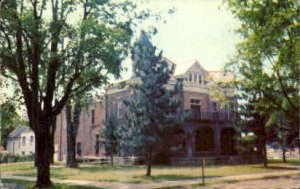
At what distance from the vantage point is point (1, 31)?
16.4m

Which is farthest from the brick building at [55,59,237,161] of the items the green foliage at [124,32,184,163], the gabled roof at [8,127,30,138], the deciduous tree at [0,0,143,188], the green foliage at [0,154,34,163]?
the gabled roof at [8,127,30,138]

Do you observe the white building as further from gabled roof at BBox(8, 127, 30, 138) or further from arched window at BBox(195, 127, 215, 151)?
arched window at BBox(195, 127, 215, 151)

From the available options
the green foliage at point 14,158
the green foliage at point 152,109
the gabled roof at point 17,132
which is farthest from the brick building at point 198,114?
the gabled roof at point 17,132

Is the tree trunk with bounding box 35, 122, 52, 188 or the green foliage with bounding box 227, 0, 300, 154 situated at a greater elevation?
the green foliage with bounding box 227, 0, 300, 154

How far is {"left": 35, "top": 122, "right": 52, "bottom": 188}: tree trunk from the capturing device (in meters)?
17.5

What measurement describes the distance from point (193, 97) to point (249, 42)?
2323cm

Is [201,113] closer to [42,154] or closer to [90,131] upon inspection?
[90,131]

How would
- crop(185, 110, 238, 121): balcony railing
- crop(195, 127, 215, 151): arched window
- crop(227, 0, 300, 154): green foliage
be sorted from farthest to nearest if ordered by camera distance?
crop(195, 127, 215, 151): arched window, crop(185, 110, 238, 121): balcony railing, crop(227, 0, 300, 154): green foliage

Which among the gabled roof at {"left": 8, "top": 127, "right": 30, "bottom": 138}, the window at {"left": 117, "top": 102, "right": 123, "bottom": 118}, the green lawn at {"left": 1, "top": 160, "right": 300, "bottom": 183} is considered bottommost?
the green lawn at {"left": 1, "top": 160, "right": 300, "bottom": 183}

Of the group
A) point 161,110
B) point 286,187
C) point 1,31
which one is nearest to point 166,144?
point 161,110

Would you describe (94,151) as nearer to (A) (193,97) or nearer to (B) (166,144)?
(A) (193,97)

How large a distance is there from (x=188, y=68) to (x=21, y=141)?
35.2 m

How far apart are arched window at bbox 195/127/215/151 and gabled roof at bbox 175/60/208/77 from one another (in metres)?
5.65

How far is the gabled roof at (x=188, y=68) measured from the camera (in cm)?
3995
